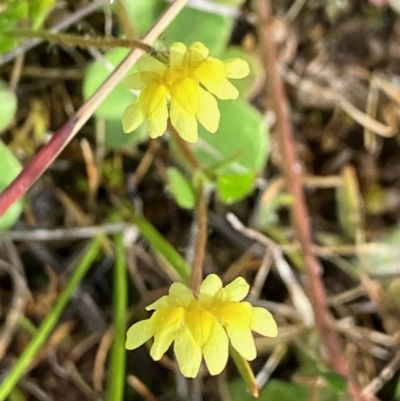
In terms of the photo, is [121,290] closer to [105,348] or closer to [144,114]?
[105,348]

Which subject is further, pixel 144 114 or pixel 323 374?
pixel 323 374

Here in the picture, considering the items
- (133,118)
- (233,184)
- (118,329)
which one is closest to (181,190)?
(233,184)

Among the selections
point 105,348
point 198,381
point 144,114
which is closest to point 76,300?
point 105,348

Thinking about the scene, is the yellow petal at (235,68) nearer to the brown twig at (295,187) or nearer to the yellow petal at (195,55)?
the yellow petal at (195,55)

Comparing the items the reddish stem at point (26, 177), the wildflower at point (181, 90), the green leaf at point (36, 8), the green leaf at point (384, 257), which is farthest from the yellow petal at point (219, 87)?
the green leaf at point (384, 257)

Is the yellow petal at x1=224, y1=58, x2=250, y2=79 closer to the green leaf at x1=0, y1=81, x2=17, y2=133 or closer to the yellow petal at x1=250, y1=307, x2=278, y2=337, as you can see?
the yellow petal at x1=250, y1=307, x2=278, y2=337

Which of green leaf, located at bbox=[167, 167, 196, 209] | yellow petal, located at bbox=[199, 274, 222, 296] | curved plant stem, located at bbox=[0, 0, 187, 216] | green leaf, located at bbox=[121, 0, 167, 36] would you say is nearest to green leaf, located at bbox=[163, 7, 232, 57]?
green leaf, located at bbox=[121, 0, 167, 36]
